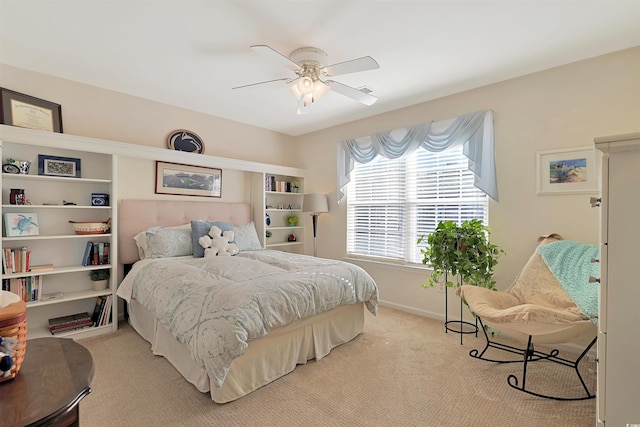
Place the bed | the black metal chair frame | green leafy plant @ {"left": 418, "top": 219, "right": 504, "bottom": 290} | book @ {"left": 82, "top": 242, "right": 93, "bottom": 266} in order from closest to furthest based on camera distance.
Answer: the bed < the black metal chair frame < green leafy plant @ {"left": 418, "top": 219, "right": 504, "bottom": 290} < book @ {"left": 82, "top": 242, "right": 93, "bottom": 266}

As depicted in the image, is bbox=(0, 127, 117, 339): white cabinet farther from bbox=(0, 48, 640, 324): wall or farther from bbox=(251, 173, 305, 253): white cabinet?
bbox=(251, 173, 305, 253): white cabinet

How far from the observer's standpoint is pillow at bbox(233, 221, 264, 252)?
12.3 ft

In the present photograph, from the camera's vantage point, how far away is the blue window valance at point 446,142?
9.95ft

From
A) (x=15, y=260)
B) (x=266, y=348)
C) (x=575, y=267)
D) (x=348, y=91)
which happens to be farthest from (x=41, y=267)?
(x=575, y=267)

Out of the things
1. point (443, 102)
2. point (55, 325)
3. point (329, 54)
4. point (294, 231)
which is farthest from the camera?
point (294, 231)

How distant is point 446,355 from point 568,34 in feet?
8.92

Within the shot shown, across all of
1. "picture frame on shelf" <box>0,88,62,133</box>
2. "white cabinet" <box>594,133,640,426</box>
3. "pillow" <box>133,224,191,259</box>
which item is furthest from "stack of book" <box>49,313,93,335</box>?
"white cabinet" <box>594,133,640,426</box>

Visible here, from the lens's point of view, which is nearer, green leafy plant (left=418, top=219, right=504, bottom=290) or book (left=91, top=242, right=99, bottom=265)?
green leafy plant (left=418, top=219, right=504, bottom=290)

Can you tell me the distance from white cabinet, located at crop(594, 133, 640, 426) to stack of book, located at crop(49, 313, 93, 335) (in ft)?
12.9

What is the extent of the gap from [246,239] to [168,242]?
0.93 metres

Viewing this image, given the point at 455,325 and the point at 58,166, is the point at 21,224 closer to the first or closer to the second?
the point at 58,166

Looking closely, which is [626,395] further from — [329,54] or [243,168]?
[243,168]

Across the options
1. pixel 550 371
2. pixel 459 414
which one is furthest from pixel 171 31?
pixel 550 371

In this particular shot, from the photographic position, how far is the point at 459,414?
182 cm
